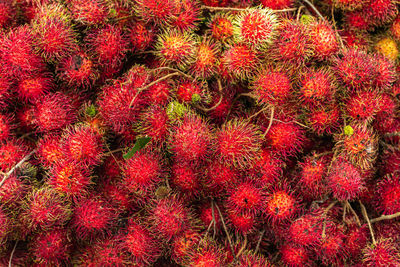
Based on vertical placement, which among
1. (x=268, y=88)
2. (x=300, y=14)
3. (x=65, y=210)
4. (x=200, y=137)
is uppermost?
(x=300, y=14)

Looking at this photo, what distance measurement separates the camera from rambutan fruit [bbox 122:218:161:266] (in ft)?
4.42

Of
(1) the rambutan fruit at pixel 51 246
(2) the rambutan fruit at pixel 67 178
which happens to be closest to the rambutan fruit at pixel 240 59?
(2) the rambutan fruit at pixel 67 178

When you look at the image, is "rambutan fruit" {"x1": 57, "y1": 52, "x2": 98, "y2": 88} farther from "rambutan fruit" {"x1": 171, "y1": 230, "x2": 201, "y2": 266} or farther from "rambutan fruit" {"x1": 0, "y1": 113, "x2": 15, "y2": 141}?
"rambutan fruit" {"x1": 171, "y1": 230, "x2": 201, "y2": 266}

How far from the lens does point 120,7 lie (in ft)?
4.75

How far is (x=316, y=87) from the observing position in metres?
1.33

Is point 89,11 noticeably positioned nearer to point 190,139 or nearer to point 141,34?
point 141,34

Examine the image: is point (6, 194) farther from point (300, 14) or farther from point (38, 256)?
point (300, 14)

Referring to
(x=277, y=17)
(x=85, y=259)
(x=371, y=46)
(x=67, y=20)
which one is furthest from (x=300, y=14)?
(x=85, y=259)

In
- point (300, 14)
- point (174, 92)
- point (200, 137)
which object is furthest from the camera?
point (300, 14)

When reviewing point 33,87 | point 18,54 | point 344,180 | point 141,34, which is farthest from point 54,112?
point 344,180

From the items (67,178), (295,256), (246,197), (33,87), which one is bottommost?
(295,256)

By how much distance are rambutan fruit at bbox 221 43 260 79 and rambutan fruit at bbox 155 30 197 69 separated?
15 cm

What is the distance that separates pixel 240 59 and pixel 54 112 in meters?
0.79

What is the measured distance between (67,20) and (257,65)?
812 millimetres
